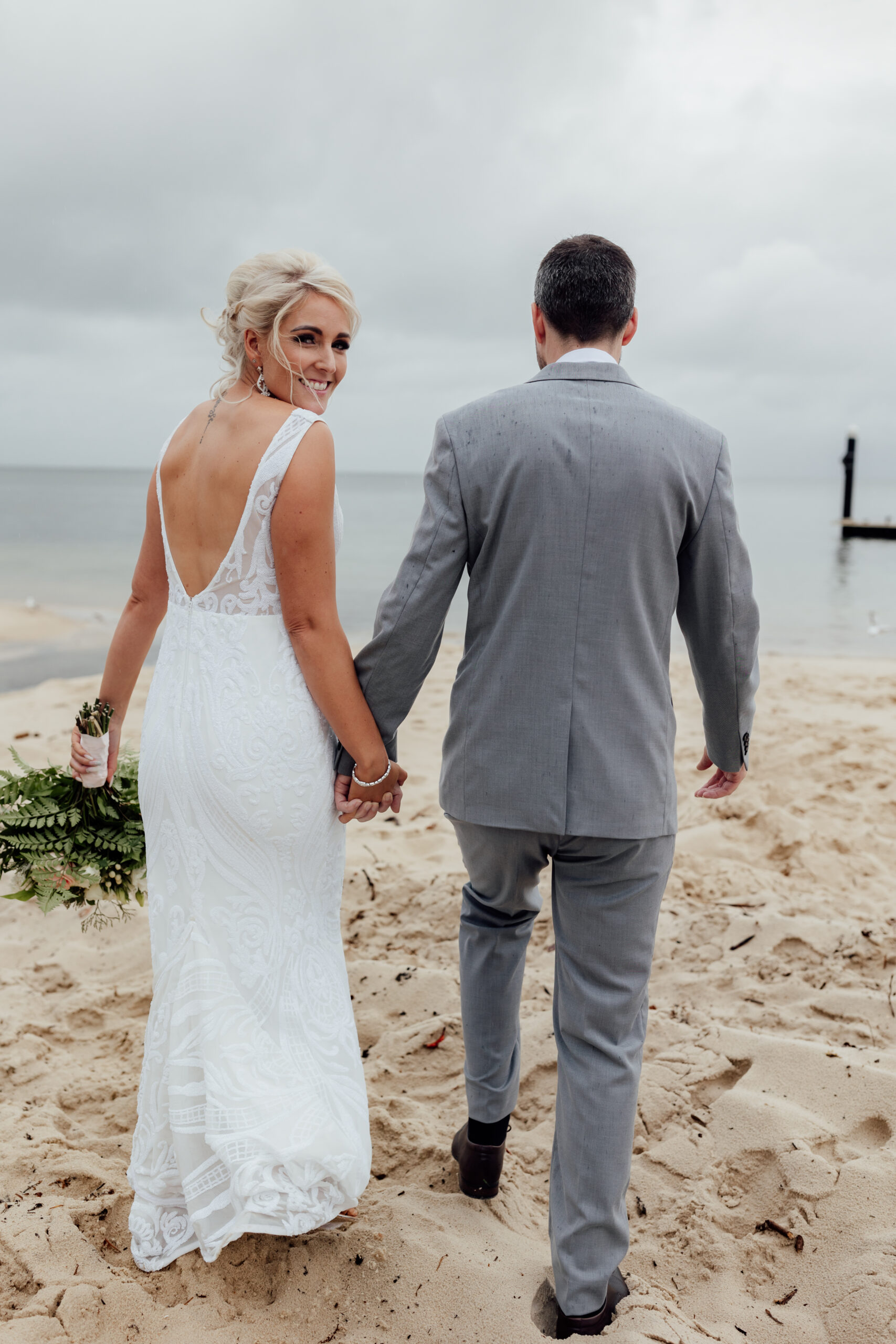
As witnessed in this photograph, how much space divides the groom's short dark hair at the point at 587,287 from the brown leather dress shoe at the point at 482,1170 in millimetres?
2017

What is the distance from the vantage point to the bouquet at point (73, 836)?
7.88 ft

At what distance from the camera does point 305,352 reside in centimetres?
220

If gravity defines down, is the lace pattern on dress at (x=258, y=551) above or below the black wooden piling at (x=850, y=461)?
below

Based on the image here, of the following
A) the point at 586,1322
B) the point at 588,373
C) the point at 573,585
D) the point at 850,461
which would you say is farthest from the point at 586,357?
the point at 850,461

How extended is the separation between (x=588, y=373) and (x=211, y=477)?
87 centimetres

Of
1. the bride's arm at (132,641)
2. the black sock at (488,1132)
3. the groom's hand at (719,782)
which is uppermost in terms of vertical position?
the bride's arm at (132,641)

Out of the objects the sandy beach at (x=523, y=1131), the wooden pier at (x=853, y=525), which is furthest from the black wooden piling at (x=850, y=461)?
the sandy beach at (x=523, y=1131)

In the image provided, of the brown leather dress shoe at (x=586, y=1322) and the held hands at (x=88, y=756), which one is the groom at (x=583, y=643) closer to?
the brown leather dress shoe at (x=586, y=1322)

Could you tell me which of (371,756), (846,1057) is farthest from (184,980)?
(846,1057)

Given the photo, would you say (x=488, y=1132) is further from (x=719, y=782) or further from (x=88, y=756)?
(x=88, y=756)

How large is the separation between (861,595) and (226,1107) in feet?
52.2

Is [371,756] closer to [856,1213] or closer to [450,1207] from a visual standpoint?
[450,1207]

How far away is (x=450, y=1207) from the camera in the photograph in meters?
2.32

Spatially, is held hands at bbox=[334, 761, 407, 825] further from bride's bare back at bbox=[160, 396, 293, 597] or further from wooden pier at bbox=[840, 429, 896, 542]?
wooden pier at bbox=[840, 429, 896, 542]
